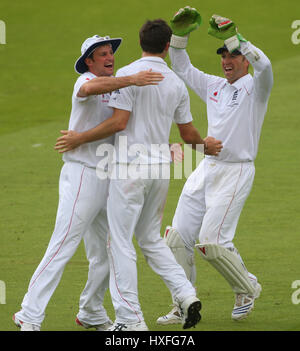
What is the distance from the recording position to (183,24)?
25.2 feet

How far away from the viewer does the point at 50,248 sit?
666 centimetres

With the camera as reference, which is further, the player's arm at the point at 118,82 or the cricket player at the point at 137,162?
the cricket player at the point at 137,162

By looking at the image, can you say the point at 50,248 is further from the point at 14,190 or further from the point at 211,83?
the point at 14,190

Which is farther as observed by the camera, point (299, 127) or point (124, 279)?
point (299, 127)

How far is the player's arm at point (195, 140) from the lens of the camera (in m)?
6.96

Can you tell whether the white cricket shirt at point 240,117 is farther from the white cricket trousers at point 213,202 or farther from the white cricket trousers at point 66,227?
the white cricket trousers at point 66,227

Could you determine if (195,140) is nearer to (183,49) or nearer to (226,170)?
(226,170)

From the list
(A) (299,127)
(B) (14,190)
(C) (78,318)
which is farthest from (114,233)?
(A) (299,127)

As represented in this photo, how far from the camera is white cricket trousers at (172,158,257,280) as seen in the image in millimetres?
7457

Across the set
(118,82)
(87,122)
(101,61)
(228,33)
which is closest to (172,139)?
(228,33)

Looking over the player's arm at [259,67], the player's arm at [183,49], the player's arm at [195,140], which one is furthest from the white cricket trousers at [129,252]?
the player's arm at [183,49]

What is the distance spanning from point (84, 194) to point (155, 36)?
129cm

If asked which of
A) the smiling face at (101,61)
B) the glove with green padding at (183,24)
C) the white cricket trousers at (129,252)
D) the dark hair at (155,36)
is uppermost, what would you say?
the glove with green padding at (183,24)

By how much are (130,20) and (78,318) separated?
1824 cm
